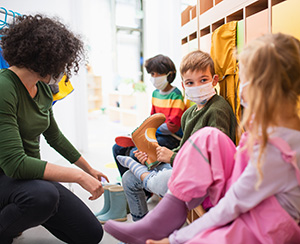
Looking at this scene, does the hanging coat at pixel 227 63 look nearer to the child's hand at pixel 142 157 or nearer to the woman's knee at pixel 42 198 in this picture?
the child's hand at pixel 142 157

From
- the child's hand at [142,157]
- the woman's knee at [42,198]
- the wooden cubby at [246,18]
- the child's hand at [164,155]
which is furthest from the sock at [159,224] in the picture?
→ the child's hand at [142,157]

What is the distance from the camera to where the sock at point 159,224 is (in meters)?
0.86

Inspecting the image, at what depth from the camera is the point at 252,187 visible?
0.71 metres

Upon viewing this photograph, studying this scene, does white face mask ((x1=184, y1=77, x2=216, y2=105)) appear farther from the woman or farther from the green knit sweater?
the woman

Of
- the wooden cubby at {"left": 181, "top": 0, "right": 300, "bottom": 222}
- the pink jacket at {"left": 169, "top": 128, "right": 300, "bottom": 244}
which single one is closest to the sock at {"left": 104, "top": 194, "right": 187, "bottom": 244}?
the pink jacket at {"left": 169, "top": 128, "right": 300, "bottom": 244}

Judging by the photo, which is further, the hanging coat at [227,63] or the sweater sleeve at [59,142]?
the sweater sleeve at [59,142]

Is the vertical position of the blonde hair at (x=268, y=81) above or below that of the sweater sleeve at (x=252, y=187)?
above

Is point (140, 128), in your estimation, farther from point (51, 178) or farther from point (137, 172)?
point (51, 178)

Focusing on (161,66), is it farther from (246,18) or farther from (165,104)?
(246,18)

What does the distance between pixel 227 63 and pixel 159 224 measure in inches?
34.9

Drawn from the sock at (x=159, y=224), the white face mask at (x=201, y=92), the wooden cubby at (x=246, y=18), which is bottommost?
the sock at (x=159, y=224)

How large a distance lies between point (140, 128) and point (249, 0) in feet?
2.58

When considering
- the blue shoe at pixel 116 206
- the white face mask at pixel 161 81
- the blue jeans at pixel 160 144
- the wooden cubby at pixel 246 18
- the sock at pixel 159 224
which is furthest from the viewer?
the white face mask at pixel 161 81

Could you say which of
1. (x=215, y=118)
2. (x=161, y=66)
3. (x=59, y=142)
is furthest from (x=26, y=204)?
(x=161, y=66)
